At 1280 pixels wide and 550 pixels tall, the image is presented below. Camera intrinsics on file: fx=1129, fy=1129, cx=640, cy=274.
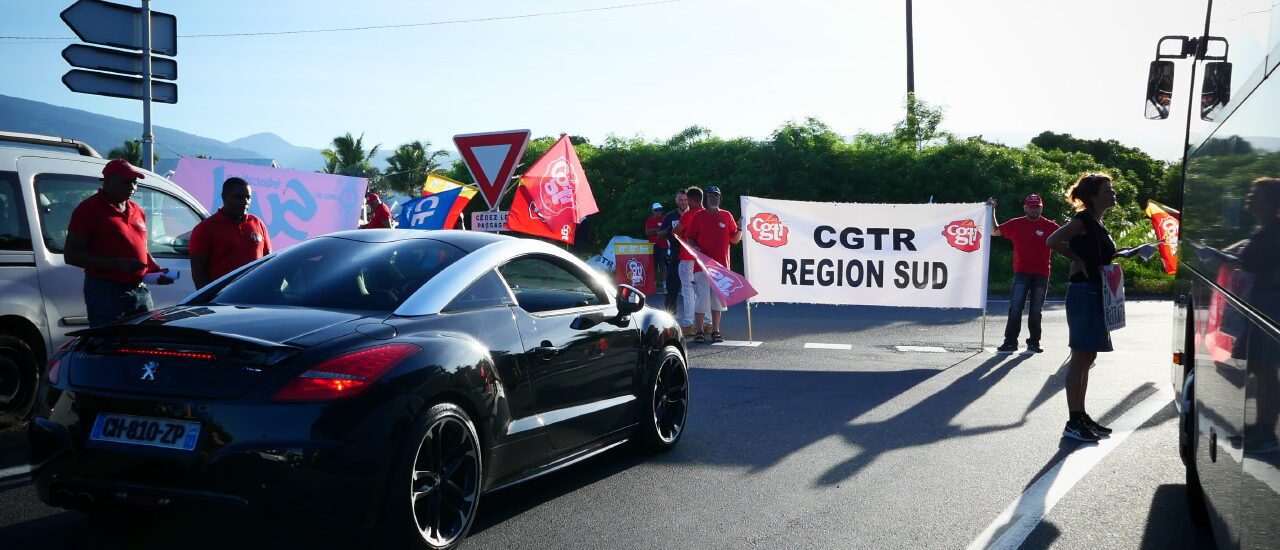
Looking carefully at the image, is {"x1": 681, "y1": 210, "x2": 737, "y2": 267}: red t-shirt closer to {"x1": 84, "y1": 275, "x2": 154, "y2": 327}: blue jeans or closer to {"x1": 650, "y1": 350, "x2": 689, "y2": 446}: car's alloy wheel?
{"x1": 650, "y1": 350, "x2": 689, "y2": 446}: car's alloy wheel

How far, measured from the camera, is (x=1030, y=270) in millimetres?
13109

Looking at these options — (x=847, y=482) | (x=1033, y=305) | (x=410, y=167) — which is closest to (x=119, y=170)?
(x=847, y=482)

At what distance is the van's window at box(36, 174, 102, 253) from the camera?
24.8 ft

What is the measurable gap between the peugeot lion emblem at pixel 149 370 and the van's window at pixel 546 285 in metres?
1.79

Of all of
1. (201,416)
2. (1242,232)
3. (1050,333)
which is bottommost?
(1050,333)

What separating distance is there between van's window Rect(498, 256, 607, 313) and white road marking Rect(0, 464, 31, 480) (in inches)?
110

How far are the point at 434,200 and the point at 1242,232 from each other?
15.3m

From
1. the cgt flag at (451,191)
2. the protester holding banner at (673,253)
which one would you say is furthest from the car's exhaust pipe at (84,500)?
the cgt flag at (451,191)

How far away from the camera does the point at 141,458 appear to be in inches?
164

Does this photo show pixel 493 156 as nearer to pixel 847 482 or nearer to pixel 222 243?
pixel 222 243

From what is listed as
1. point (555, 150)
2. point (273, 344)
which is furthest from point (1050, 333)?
point (273, 344)

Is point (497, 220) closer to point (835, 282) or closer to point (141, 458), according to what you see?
point (835, 282)

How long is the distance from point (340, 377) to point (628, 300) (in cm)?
239

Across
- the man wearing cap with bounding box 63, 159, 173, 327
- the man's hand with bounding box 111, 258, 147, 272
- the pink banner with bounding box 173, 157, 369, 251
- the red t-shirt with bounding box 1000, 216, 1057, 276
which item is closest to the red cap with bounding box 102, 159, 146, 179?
the man wearing cap with bounding box 63, 159, 173, 327
